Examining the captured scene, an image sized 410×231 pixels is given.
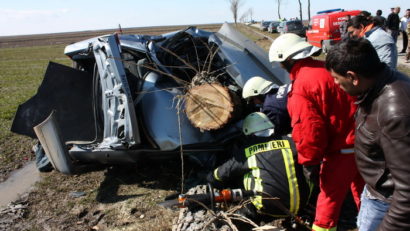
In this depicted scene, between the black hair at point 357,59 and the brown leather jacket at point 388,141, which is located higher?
the black hair at point 357,59

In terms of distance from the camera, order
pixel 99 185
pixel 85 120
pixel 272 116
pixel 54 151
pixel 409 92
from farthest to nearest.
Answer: pixel 85 120, pixel 99 185, pixel 54 151, pixel 272 116, pixel 409 92

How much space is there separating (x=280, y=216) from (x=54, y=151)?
237 cm

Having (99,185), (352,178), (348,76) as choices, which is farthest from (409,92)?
(99,185)

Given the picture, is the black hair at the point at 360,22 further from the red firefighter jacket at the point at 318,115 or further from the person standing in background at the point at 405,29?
the person standing in background at the point at 405,29

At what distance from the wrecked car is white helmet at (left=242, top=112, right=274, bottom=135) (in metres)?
0.20

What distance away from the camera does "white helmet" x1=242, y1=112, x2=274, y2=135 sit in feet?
10.3

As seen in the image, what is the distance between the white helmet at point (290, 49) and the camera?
251 centimetres

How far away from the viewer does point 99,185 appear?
415cm

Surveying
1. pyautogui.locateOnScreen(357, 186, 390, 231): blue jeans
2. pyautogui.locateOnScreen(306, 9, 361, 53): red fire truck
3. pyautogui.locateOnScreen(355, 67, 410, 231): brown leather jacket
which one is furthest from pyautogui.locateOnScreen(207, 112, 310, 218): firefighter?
pyautogui.locateOnScreen(306, 9, 361, 53): red fire truck

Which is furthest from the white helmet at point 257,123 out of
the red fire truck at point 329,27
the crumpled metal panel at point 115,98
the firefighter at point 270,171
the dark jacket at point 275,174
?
the red fire truck at point 329,27

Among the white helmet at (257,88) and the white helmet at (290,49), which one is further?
the white helmet at (257,88)

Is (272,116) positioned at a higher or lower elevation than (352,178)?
higher

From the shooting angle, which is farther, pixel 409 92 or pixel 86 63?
pixel 86 63

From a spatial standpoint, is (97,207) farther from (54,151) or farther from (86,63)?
(86,63)
